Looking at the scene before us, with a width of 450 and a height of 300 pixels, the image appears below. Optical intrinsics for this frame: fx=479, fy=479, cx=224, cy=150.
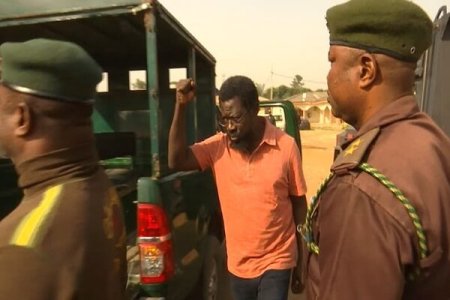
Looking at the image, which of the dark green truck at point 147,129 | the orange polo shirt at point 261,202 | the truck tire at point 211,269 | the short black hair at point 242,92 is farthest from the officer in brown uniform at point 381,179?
the truck tire at point 211,269

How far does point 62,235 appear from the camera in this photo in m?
1.18

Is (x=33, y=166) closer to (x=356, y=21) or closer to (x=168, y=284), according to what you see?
(x=356, y=21)

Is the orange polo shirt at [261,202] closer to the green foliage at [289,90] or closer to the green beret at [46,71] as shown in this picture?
the green beret at [46,71]

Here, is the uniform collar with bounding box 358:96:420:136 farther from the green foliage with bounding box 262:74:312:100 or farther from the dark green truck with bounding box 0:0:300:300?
the green foliage with bounding box 262:74:312:100

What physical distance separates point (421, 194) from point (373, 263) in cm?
20

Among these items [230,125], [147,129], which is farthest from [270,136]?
[147,129]

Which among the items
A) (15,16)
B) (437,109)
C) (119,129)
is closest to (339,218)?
(15,16)

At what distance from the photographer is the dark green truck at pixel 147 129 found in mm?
2797

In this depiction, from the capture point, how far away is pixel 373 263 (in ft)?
3.45

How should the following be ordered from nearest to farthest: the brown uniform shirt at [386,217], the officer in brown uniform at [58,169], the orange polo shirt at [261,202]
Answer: the brown uniform shirt at [386,217] < the officer in brown uniform at [58,169] < the orange polo shirt at [261,202]

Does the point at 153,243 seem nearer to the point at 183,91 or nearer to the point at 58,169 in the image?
the point at 183,91

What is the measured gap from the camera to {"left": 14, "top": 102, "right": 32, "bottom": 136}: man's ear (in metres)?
1.29

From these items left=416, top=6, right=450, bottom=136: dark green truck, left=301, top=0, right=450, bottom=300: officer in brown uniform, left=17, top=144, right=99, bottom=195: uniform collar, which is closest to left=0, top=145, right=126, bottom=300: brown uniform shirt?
left=17, top=144, right=99, bottom=195: uniform collar

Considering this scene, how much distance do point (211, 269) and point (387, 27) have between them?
3272 millimetres
